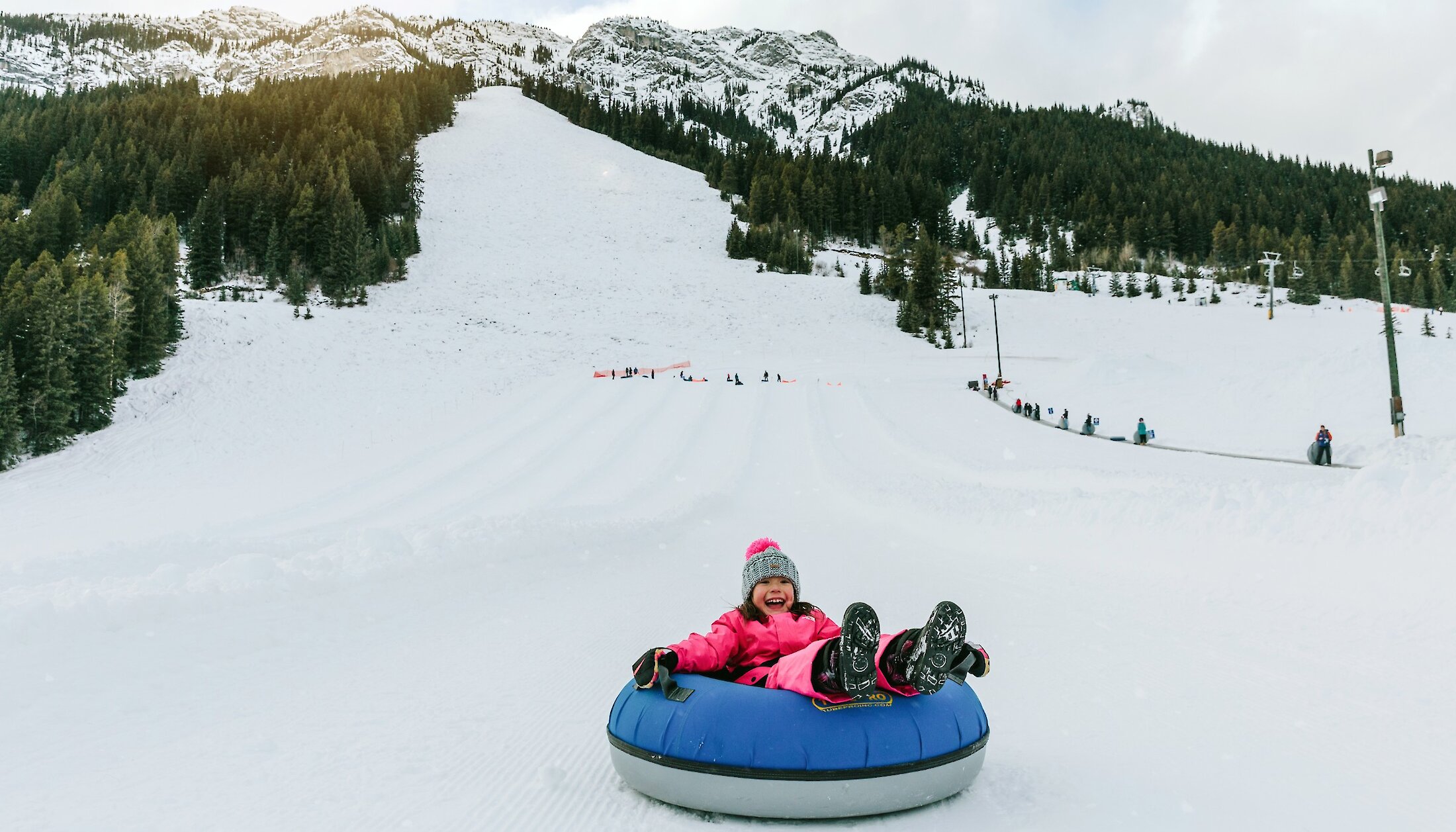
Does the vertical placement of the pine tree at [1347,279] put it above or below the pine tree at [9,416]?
above

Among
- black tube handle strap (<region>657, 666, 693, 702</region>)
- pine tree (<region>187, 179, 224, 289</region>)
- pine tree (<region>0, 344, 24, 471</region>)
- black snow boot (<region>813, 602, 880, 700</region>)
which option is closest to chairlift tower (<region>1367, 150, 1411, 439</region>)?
black snow boot (<region>813, 602, 880, 700</region>)

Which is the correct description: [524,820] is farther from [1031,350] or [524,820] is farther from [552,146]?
[552,146]

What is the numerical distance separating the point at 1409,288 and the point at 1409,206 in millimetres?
44167

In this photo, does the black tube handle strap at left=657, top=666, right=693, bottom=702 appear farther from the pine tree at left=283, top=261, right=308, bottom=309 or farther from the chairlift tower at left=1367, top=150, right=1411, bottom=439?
the pine tree at left=283, top=261, right=308, bottom=309

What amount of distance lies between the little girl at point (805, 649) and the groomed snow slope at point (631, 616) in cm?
72

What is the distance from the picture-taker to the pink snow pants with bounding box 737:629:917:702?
325 centimetres

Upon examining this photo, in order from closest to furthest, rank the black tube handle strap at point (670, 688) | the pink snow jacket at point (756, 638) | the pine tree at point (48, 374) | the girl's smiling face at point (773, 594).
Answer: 1. the black tube handle strap at point (670, 688)
2. the pink snow jacket at point (756, 638)
3. the girl's smiling face at point (773, 594)
4. the pine tree at point (48, 374)

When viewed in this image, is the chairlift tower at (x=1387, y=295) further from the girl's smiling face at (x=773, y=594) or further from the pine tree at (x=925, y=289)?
the pine tree at (x=925, y=289)

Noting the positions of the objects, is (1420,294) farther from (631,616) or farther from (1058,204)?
(631,616)

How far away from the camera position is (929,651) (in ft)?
10.1

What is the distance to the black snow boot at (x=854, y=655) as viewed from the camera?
296 cm

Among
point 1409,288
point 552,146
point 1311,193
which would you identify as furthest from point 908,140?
point 1409,288

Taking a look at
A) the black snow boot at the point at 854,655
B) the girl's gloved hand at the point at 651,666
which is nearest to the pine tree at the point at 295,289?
the girl's gloved hand at the point at 651,666

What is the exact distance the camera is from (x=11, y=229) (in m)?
40.2
